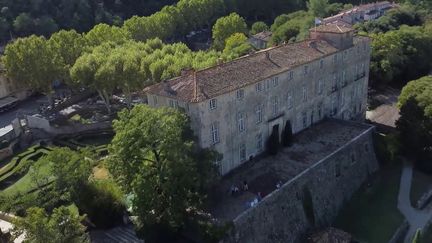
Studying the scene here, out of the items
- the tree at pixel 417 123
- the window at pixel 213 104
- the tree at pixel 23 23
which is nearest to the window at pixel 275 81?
the window at pixel 213 104

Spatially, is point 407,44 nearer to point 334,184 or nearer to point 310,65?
point 310,65

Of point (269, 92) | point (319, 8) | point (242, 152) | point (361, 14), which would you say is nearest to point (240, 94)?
point (269, 92)

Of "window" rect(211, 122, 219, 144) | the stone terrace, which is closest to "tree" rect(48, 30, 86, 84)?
"window" rect(211, 122, 219, 144)

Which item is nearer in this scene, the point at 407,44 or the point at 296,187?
the point at 296,187

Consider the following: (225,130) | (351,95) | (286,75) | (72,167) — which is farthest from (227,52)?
(72,167)

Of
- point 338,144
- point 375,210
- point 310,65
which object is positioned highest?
point 310,65
